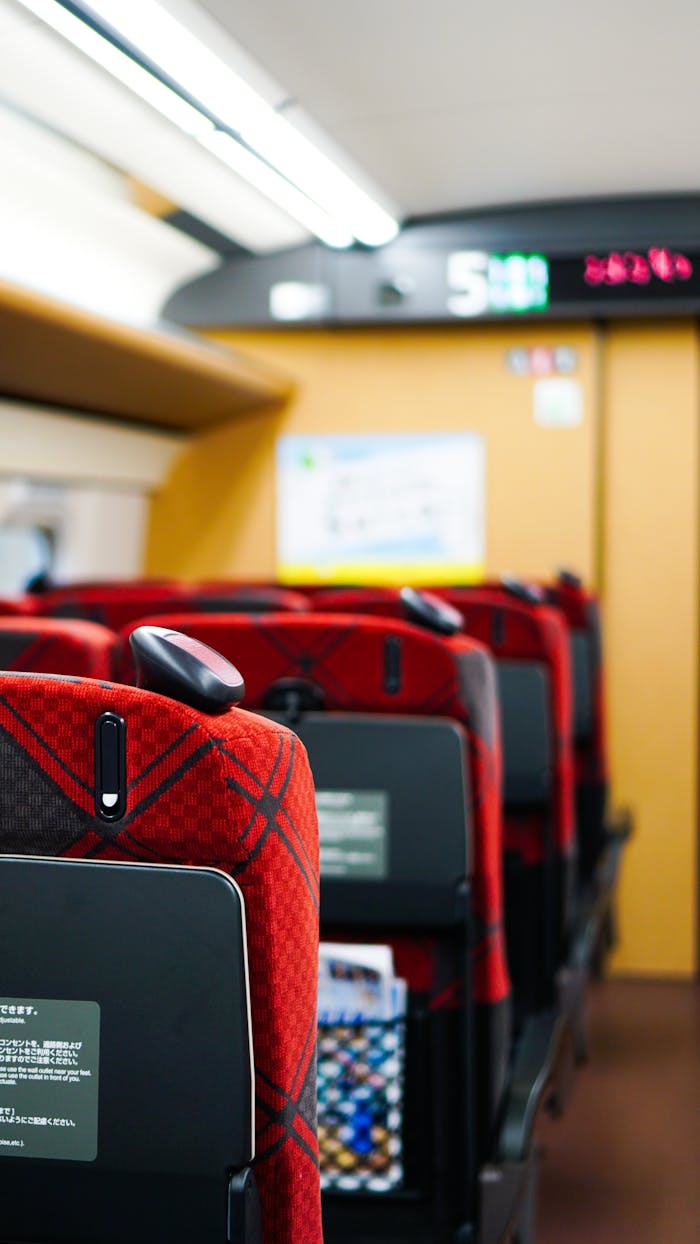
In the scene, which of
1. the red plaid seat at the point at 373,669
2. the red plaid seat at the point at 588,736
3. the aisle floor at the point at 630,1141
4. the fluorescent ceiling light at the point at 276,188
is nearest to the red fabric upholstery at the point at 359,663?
the red plaid seat at the point at 373,669

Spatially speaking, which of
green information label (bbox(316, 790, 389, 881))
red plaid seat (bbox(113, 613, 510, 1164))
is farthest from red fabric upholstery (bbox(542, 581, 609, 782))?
green information label (bbox(316, 790, 389, 881))

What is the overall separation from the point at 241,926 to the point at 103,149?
11.6 ft

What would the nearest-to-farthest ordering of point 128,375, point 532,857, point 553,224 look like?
point 532,857 < point 128,375 < point 553,224

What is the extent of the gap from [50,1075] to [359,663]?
100cm

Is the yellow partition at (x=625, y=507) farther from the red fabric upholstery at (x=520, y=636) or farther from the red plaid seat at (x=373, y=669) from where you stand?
the red plaid seat at (x=373, y=669)

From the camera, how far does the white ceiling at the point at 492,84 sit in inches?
138

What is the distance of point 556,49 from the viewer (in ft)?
12.4

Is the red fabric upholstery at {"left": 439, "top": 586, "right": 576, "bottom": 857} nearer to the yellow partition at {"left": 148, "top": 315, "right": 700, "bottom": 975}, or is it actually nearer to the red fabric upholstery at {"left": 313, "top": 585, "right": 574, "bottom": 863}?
the red fabric upholstery at {"left": 313, "top": 585, "right": 574, "bottom": 863}

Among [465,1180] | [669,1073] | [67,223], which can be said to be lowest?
[669,1073]

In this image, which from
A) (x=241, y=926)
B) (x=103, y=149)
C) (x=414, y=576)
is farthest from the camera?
(x=414, y=576)

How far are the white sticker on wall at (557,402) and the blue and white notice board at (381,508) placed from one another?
0.28m

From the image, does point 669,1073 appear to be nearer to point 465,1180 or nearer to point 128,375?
point 465,1180

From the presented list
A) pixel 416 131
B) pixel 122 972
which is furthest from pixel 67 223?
pixel 122 972

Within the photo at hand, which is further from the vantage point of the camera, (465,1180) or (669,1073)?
(669,1073)
